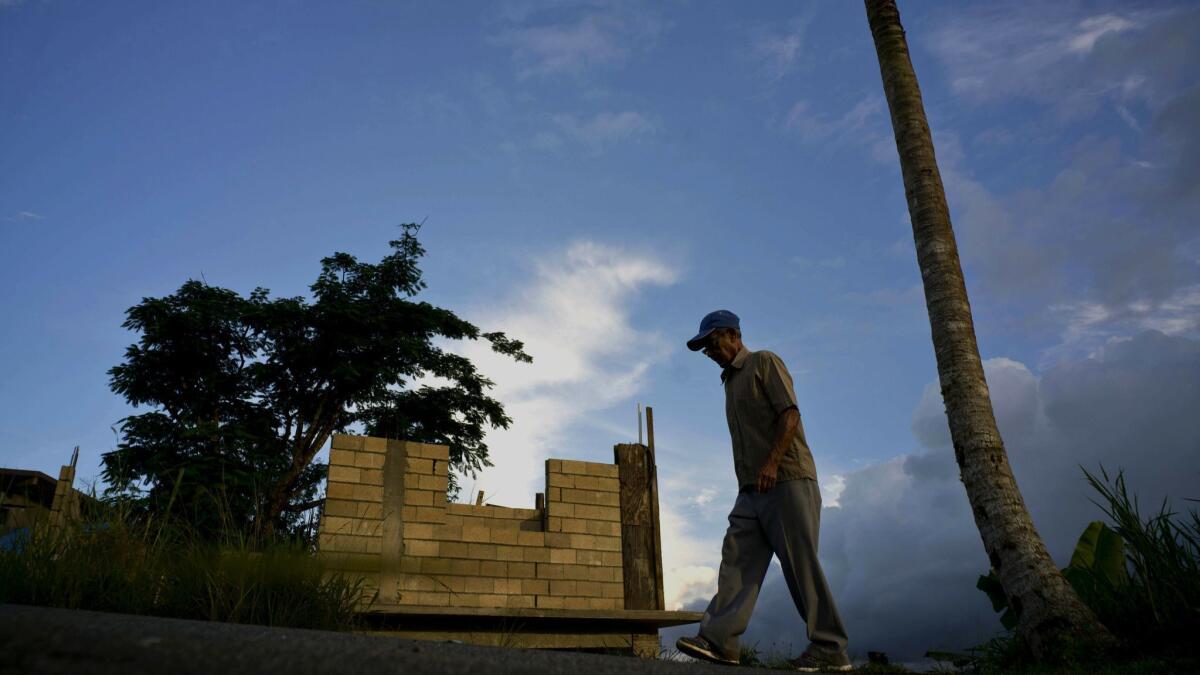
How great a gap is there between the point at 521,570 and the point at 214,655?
6.96 m

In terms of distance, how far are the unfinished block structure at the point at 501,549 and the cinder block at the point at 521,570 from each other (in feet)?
0.03

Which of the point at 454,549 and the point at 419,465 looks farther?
the point at 419,465

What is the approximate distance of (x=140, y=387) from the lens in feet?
64.3

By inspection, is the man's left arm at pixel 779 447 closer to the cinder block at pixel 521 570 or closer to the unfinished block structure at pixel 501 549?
the unfinished block structure at pixel 501 549

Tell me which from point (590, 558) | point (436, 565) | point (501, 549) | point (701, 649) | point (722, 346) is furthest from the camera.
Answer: point (590, 558)

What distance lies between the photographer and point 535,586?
29.0 ft

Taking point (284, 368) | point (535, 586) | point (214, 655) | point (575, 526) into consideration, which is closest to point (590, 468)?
point (575, 526)

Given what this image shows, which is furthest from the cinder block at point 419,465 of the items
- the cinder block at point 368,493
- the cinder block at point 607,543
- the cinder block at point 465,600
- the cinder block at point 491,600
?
the cinder block at point 607,543

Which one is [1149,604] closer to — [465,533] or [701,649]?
[701,649]

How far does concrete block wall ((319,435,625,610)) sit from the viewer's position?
832cm

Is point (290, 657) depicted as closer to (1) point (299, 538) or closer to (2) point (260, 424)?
(1) point (299, 538)

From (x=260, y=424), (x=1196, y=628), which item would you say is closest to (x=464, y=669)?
(x=1196, y=628)

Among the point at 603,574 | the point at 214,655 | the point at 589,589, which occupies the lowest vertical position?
the point at 214,655

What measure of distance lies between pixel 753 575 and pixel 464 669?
2.72m
